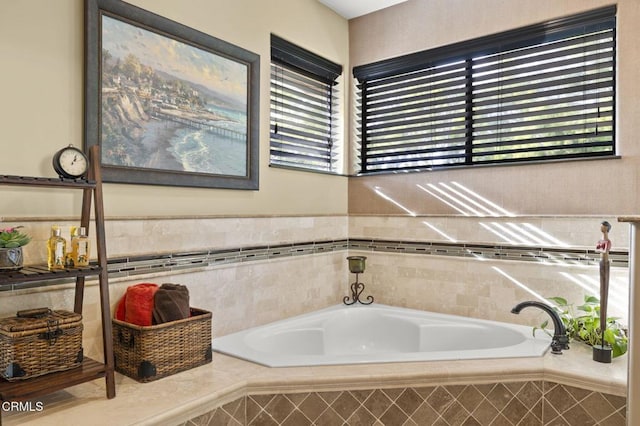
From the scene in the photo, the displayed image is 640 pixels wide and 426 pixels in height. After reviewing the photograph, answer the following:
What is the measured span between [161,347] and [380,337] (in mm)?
1563

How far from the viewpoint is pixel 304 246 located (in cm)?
301

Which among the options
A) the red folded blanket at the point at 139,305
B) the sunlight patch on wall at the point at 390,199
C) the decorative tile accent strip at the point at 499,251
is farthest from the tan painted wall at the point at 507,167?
the red folded blanket at the point at 139,305

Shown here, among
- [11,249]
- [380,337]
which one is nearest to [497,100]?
[380,337]

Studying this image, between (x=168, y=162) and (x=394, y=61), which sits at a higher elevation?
(x=394, y=61)

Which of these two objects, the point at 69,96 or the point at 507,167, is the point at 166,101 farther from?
the point at 507,167

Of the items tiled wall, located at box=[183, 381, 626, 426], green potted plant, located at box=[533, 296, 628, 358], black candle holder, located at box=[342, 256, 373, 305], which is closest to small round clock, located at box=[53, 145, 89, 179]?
tiled wall, located at box=[183, 381, 626, 426]

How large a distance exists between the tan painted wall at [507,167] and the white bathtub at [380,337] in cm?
72

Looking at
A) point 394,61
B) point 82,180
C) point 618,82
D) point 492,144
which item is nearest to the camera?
point 82,180

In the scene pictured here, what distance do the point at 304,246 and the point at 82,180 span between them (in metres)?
1.60

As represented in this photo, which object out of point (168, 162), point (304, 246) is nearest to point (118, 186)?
point (168, 162)

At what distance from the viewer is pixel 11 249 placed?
150 centimetres

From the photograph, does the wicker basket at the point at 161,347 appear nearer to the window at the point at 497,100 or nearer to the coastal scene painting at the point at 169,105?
the coastal scene painting at the point at 169,105

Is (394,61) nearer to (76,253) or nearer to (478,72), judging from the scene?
(478,72)

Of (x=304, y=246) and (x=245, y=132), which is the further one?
(x=304, y=246)
